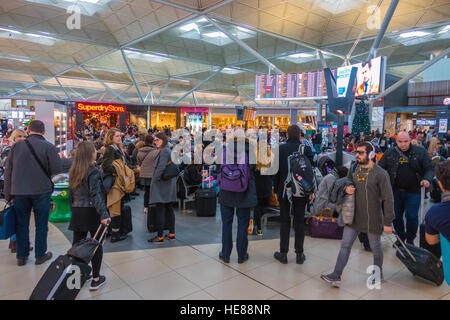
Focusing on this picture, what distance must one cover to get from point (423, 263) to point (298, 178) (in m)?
1.70

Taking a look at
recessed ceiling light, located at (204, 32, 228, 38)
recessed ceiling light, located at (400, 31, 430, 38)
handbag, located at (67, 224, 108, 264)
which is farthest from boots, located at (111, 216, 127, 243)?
recessed ceiling light, located at (400, 31, 430, 38)

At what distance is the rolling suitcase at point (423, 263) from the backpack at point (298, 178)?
1331 mm

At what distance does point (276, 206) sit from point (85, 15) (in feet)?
46.2

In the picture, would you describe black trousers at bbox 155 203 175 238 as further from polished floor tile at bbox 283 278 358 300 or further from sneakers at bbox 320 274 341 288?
sneakers at bbox 320 274 341 288

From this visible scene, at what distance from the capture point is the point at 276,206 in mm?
6078

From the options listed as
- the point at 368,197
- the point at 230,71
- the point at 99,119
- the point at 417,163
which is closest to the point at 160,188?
the point at 368,197

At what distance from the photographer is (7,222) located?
3771mm

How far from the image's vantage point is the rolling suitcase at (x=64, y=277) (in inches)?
103

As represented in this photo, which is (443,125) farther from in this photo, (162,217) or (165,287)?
(165,287)

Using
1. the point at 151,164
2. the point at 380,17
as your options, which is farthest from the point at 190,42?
the point at 151,164

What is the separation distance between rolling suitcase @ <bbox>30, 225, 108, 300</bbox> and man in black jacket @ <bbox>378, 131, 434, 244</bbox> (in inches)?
160

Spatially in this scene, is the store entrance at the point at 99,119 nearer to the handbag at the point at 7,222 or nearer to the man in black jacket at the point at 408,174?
the handbag at the point at 7,222

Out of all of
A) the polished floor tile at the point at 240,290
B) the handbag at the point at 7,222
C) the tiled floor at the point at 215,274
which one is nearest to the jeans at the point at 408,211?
the tiled floor at the point at 215,274

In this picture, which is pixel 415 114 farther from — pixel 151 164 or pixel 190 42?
pixel 151 164
